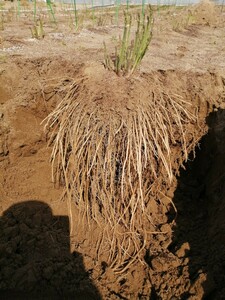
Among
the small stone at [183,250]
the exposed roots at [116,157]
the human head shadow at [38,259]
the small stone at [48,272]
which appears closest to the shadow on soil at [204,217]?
the small stone at [183,250]

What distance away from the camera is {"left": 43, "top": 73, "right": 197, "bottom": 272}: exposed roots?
1.52 m

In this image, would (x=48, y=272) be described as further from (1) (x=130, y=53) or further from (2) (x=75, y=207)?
(1) (x=130, y=53)

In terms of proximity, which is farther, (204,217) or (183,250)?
(204,217)

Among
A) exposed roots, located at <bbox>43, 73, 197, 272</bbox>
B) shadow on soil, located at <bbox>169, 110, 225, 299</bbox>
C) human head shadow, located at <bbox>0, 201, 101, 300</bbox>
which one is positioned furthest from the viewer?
exposed roots, located at <bbox>43, 73, 197, 272</bbox>

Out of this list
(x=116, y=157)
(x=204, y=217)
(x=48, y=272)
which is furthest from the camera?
(x=204, y=217)

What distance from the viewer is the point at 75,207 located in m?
1.74

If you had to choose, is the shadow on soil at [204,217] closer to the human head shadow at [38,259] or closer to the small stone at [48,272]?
the human head shadow at [38,259]

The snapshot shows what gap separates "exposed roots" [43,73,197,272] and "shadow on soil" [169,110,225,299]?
0.67 ft

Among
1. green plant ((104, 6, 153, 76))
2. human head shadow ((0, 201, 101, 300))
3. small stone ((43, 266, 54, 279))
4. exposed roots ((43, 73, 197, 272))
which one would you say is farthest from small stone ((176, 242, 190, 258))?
green plant ((104, 6, 153, 76))

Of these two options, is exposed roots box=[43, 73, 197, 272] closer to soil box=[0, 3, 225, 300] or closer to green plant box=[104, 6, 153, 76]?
soil box=[0, 3, 225, 300]

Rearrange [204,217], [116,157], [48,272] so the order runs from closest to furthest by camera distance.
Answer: [48,272], [116,157], [204,217]

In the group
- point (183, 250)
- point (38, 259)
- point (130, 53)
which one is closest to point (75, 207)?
point (38, 259)

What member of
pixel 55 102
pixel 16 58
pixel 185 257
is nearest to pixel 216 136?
pixel 185 257

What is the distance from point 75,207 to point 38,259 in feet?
1.19
